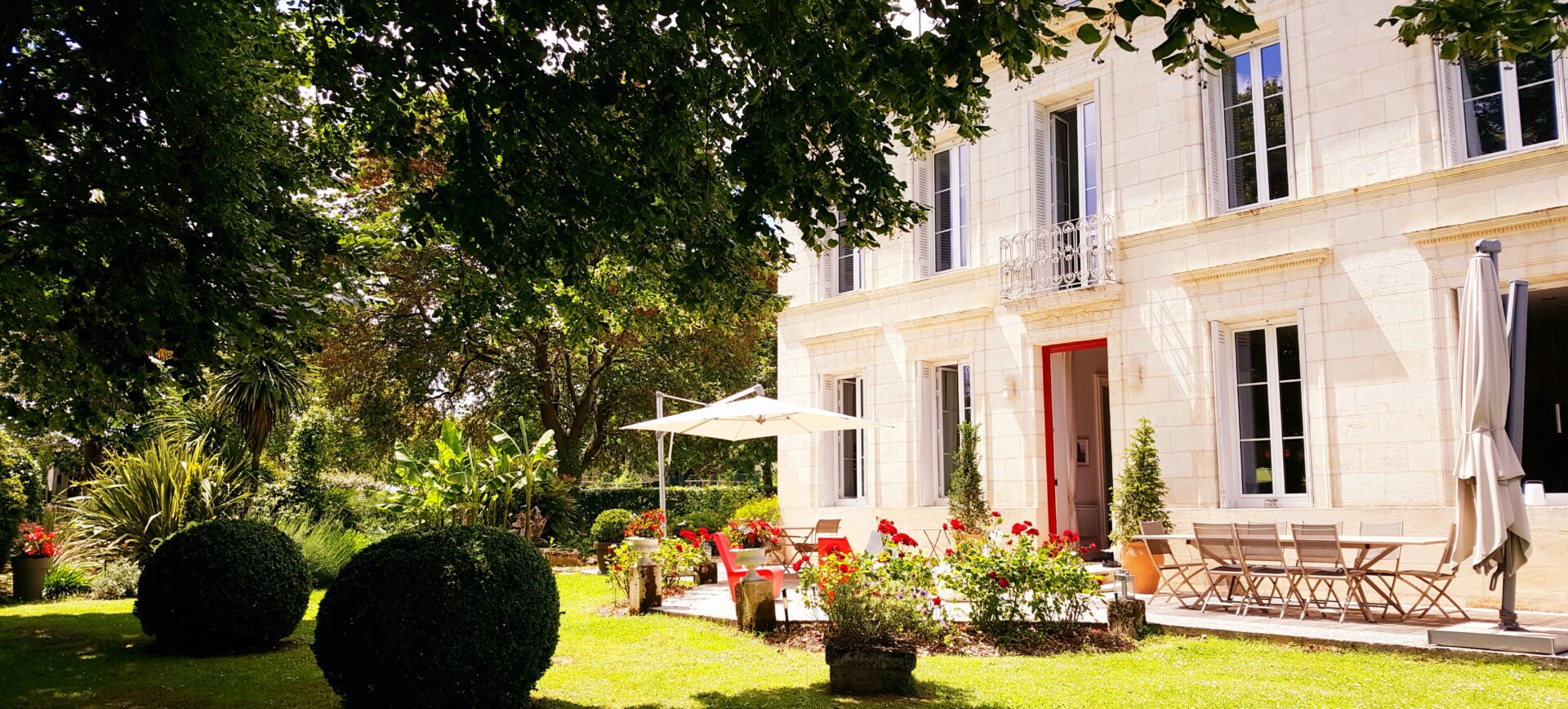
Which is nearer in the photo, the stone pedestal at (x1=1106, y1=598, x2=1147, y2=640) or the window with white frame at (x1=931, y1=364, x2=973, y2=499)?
the stone pedestal at (x1=1106, y1=598, x2=1147, y2=640)

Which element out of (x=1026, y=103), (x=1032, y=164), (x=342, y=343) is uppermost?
(x=1026, y=103)

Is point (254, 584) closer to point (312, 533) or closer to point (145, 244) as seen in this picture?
point (145, 244)

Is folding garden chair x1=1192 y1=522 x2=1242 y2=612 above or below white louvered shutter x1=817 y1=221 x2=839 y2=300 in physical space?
below

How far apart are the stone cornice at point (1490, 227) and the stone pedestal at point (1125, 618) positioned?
5432 millimetres

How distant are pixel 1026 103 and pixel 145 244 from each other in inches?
463

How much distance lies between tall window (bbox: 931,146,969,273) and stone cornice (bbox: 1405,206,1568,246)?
6.42 metres

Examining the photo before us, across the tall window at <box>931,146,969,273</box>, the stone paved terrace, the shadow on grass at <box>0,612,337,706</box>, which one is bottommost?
the shadow on grass at <box>0,612,337,706</box>

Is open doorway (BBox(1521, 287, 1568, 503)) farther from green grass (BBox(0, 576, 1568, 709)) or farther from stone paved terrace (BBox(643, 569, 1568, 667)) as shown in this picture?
→ green grass (BBox(0, 576, 1568, 709))

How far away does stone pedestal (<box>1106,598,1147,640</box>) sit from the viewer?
8977 mm

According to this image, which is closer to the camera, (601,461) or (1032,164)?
(1032,164)

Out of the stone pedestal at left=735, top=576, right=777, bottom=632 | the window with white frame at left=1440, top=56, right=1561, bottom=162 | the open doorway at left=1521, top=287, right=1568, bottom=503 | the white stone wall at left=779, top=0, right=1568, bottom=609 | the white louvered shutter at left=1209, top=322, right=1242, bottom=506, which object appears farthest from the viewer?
the white louvered shutter at left=1209, top=322, right=1242, bottom=506

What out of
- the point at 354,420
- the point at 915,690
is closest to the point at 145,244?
the point at 915,690

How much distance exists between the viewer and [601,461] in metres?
27.6

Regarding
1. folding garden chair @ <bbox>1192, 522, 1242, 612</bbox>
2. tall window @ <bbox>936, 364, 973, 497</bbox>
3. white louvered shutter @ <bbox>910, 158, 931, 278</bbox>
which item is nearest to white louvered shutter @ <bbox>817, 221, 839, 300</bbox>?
white louvered shutter @ <bbox>910, 158, 931, 278</bbox>
